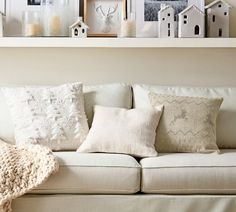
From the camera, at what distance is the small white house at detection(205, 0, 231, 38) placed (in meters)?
3.64

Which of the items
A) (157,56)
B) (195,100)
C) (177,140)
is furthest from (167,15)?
(177,140)

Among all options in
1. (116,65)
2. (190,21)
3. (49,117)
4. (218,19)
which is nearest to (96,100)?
(49,117)

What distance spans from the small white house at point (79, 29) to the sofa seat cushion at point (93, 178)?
109 centimetres

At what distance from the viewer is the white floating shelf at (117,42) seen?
139 inches

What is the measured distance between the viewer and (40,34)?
3.61 meters

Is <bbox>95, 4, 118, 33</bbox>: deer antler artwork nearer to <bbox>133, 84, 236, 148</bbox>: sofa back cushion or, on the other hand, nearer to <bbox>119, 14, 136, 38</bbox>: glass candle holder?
<bbox>119, 14, 136, 38</bbox>: glass candle holder

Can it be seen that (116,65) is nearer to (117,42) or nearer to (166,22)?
(117,42)

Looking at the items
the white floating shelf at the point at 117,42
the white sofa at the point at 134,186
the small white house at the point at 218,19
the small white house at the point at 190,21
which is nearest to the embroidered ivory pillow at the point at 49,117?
the white sofa at the point at 134,186

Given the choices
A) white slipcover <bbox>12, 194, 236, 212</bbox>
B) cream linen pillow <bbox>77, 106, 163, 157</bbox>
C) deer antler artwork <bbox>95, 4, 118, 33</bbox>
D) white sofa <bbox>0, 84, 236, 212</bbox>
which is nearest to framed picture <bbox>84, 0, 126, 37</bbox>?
deer antler artwork <bbox>95, 4, 118, 33</bbox>

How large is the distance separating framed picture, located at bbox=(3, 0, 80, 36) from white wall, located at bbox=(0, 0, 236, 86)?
0.13 metres

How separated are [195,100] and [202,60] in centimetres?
61

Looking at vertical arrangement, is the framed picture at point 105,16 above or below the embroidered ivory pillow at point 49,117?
above

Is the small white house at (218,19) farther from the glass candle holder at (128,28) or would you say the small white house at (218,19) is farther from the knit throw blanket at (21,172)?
the knit throw blanket at (21,172)

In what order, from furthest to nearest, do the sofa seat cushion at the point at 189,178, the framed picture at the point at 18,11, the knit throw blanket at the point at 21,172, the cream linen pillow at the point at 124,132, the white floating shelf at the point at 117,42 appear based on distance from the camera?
the framed picture at the point at 18,11 → the white floating shelf at the point at 117,42 → the cream linen pillow at the point at 124,132 → the sofa seat cushion at the point at 189,178 → the knit throw blanket at the point at 21,172
